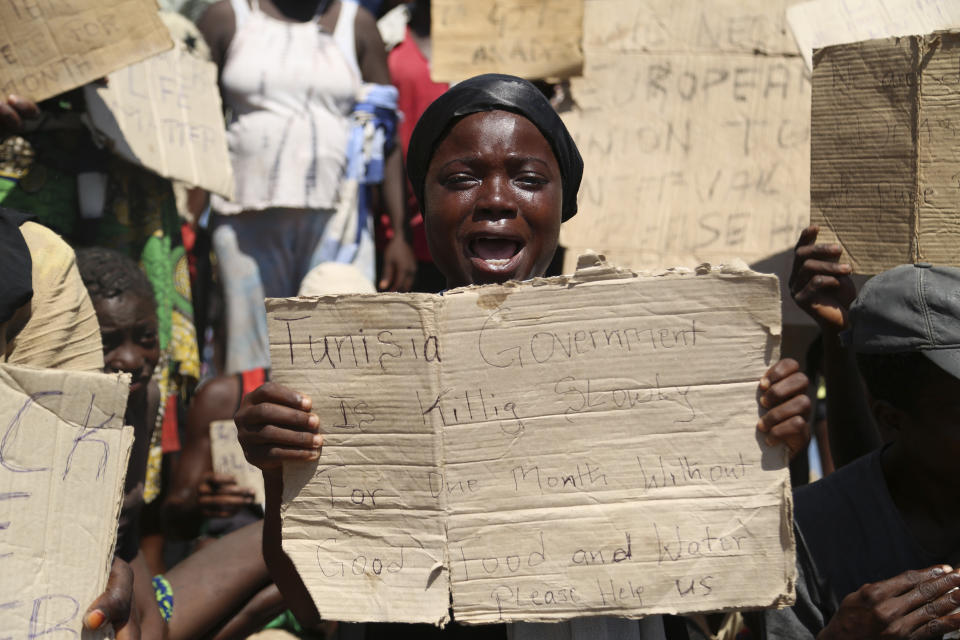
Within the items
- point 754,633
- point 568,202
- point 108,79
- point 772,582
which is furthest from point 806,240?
point 108,79

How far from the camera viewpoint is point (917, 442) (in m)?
2.33

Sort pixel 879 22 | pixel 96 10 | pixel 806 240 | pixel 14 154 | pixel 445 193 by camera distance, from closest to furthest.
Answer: pixel 445 193, pixel 806 240, pixel 879 22, pixel 96 10, pixel 14 154

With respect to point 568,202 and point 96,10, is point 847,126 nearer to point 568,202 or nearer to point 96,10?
point 568,202

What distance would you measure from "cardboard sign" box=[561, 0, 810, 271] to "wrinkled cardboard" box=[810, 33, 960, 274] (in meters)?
0.82

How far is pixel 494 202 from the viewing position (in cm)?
213

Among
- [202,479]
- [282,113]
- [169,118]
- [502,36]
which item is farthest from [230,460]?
[502,36]

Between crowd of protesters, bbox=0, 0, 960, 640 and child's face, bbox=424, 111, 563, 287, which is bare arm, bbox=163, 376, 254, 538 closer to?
crowd of protesters, bbox=0, 0, 960, 640

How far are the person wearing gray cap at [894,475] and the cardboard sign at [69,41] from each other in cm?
234

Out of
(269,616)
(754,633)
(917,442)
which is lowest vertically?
(269,616)

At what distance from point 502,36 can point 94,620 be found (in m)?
2.86

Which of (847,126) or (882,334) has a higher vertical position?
(847,126)

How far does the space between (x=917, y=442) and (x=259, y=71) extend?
3217mm

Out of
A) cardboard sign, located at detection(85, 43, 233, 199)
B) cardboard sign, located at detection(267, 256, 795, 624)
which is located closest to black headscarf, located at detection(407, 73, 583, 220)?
cardboard sign, located at detection(267, 256, 795, 624)

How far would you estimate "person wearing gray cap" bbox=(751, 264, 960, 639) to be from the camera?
2260 mm
